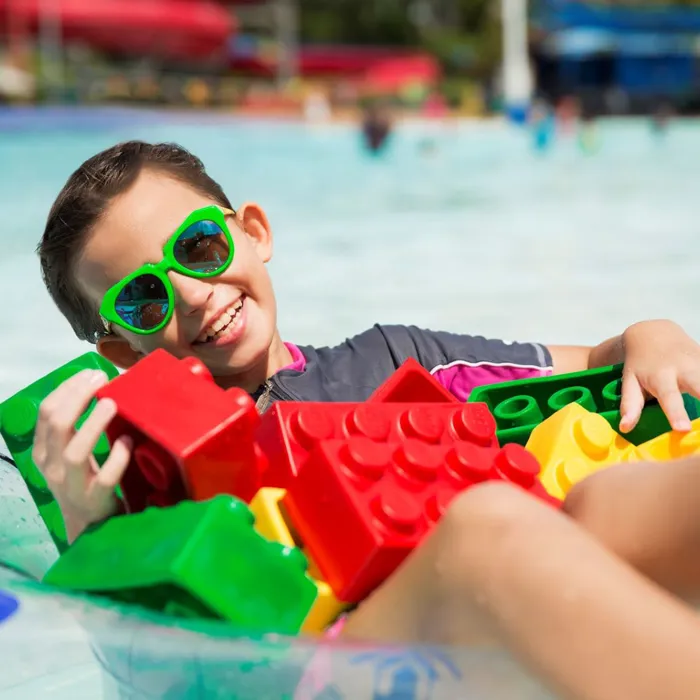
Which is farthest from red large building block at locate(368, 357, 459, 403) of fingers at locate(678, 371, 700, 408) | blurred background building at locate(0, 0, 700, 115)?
blurred background building at locate(0, 0, 700, 115)

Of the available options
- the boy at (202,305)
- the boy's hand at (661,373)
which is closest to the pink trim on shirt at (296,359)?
the boy at (202,305)

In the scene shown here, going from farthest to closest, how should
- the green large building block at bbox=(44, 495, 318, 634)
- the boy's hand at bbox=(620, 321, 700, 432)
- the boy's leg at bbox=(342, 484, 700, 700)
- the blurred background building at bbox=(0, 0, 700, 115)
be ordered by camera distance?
the blurred background building at bbox=(0, 0, 700, 115) < the boy's hand at bbox=(620, 321, 700, 432) < the green large building block at bbox=(44, 495, 318, 634) < the boy's leg at bbox=(342, 484, 700, 700)

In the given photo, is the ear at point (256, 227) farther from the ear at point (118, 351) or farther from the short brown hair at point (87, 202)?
the ear at point (118, 351)

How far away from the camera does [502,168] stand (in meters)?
11.5

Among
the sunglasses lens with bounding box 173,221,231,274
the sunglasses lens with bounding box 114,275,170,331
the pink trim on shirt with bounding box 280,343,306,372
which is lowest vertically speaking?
the pink trim on shirt with bounding box 280,343,306,372

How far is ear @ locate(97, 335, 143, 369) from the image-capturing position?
1.77m

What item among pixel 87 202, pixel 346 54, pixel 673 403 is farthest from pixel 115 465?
pixel 346 54

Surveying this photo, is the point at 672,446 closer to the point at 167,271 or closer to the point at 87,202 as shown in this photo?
the point at 167,271

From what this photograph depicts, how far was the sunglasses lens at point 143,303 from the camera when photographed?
157cm

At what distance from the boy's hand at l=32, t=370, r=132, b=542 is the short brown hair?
0.45 meters

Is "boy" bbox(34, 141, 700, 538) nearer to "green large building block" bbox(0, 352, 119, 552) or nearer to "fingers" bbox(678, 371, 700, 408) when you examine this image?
"fingers" bbox(678, 371, 700, 408)

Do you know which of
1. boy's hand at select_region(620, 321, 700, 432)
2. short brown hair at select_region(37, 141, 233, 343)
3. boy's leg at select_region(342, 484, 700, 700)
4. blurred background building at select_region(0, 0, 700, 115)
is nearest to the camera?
boy's leg at select_region(342, 484, 700, 700)

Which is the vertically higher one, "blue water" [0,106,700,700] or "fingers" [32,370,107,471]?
"fingers" [32,370,107,471]

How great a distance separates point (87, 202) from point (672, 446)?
957 millimetres
